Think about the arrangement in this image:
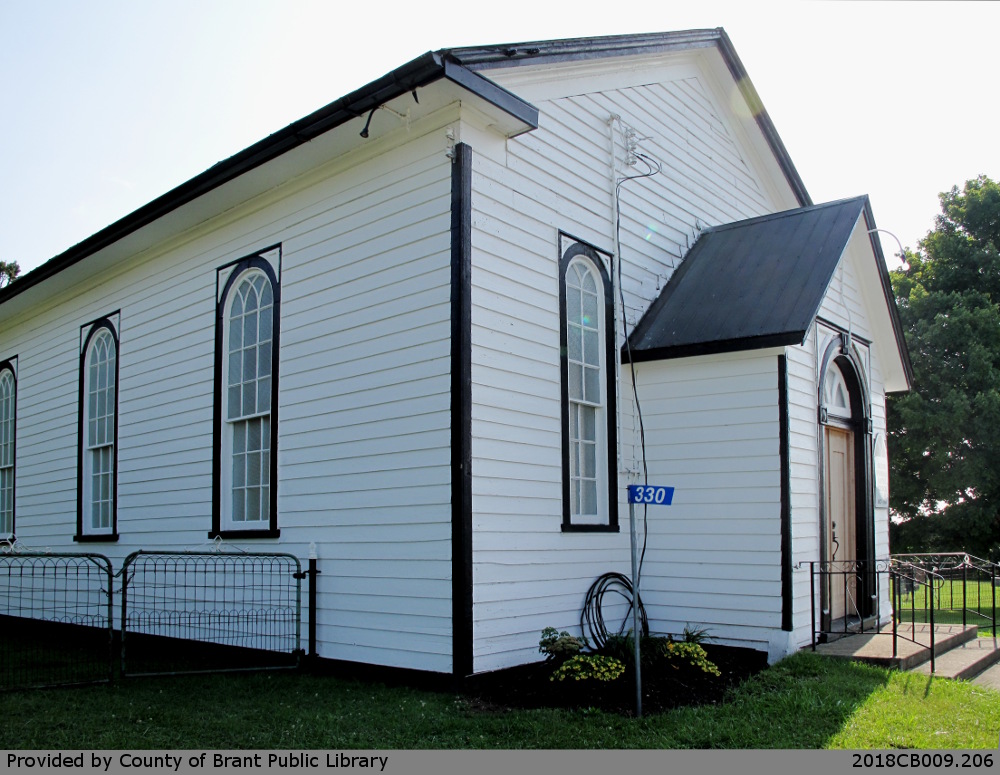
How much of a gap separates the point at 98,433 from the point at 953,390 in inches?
789

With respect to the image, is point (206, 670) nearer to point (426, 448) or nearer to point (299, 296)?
point (426, 448)

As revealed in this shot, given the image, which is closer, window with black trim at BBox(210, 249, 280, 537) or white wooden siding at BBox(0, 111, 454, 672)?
white wooden siding at BBox(0, 111, 454, 672)

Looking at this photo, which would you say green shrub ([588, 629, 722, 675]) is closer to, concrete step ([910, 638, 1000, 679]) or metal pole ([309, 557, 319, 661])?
concrete step ([910, 638, 1000, 679])

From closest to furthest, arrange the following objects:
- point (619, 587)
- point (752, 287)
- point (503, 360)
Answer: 1. point (503, 360)
2. point (619, 587)
3. point (752, 287)

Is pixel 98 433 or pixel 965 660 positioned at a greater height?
pixel 98 433

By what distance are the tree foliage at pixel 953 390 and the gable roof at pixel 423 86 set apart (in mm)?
12784

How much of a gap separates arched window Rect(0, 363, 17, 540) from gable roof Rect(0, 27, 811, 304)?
→ 333cm

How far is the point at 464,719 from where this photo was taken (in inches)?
259

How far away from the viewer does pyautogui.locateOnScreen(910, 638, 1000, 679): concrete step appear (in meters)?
8.67

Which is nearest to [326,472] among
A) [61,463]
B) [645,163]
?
[645,163]

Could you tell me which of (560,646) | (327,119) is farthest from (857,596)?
(327,119)

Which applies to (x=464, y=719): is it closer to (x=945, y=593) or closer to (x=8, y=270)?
(x=945, y=593)

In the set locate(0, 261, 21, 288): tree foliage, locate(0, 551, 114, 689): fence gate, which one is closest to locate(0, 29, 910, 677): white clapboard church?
locate(0, 551, 114, 689): fence gate

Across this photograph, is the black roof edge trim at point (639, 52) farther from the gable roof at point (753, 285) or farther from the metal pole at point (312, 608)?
the metal pole at point (312, 608)
